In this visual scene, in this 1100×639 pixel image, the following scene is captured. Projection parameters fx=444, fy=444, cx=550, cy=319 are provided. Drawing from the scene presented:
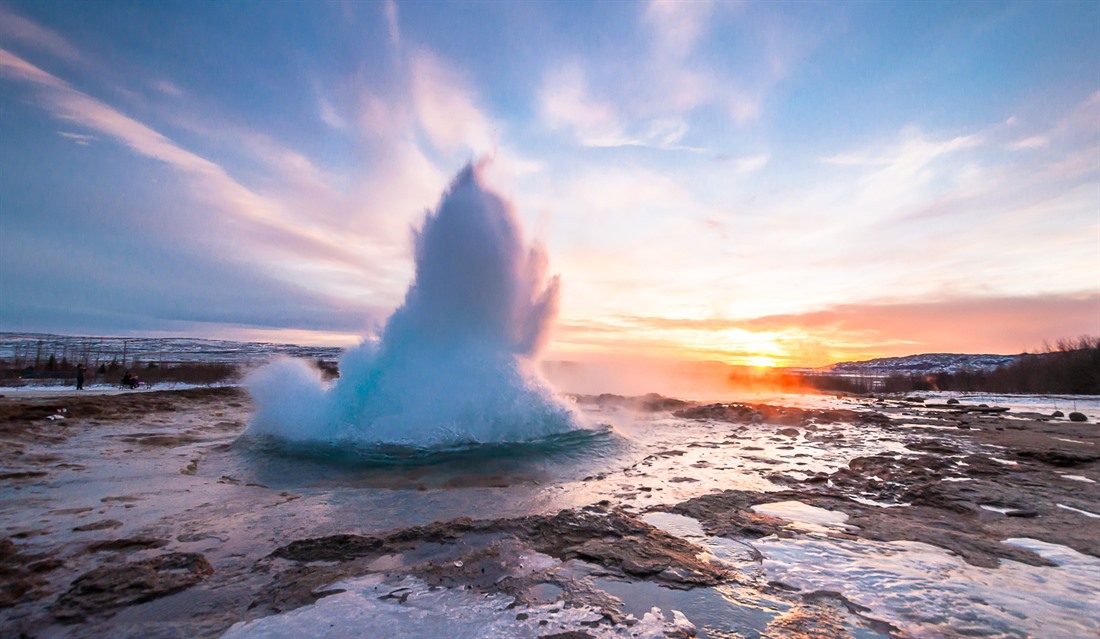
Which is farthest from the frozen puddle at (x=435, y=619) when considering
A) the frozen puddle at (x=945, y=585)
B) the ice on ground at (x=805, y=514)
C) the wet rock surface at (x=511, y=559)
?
the ice on ground at (x=805, y=514)

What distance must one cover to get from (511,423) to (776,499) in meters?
6.50

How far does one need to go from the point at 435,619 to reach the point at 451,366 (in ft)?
29.6

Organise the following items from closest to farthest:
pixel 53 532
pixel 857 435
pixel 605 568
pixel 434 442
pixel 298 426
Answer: pixel 605 568
pixel 53 532
pixel 434 442
pixel 298 426
pixel 857 435

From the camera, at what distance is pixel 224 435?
43.5 feet

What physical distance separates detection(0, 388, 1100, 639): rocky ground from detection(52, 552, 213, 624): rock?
16 mm

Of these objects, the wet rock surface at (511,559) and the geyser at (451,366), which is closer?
the wet rock surface at (511,559)

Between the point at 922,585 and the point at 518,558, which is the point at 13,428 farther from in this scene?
the point at 922,585

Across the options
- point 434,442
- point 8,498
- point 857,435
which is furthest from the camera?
point 857,435

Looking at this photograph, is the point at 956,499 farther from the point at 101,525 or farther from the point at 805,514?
the point at 101,525

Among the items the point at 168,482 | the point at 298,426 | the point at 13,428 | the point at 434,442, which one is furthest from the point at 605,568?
the point at 13,428

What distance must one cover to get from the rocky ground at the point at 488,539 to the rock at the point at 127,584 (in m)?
0.02

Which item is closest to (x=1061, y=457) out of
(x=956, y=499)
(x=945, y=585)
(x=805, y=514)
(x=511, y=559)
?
(x=956, y=499)

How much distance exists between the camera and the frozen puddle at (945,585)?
3496 millimetres

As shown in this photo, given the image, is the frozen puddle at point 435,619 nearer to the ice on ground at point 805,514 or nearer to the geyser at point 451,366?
the ice on ground at point 805,514
